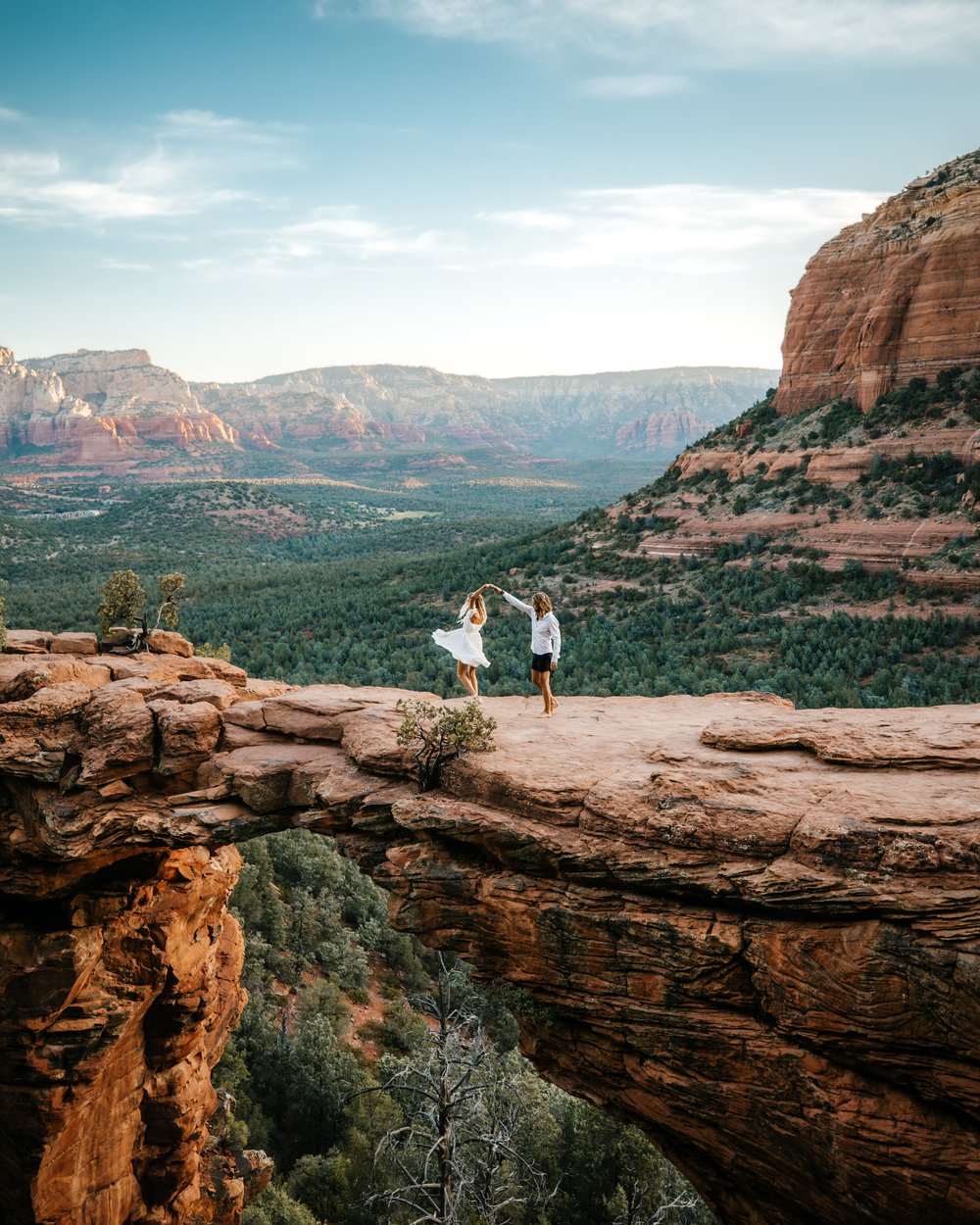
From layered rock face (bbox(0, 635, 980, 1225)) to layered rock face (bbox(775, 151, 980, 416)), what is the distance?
126ft

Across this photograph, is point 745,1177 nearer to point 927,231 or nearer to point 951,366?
point 951,366

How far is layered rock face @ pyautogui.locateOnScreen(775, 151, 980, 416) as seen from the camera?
41.2 m

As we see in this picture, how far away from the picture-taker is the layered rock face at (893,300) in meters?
41.2

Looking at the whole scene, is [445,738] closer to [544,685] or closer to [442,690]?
[544,685]

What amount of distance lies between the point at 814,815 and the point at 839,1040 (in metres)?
2.07

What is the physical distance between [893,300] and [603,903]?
45.3 meters

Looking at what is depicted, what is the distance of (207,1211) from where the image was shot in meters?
14.8

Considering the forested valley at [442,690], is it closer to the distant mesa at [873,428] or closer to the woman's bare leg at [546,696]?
the distant mesa at [873,428]

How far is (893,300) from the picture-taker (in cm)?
4362

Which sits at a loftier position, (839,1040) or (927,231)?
(927,231)

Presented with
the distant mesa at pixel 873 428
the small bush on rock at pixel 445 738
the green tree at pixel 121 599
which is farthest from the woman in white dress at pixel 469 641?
the distant mesa at pixel 873 428

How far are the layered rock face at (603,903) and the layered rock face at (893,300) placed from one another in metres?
38.5

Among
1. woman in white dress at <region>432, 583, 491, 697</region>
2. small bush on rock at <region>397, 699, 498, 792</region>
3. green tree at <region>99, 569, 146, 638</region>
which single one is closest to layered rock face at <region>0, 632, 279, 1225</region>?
small bush on rock at <region>397, 699, 498, 792</region>

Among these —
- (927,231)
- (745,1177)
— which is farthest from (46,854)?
(927,231)
